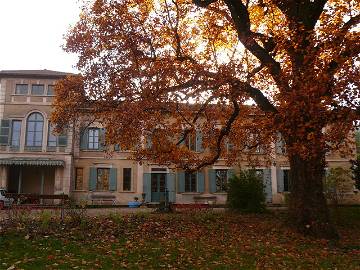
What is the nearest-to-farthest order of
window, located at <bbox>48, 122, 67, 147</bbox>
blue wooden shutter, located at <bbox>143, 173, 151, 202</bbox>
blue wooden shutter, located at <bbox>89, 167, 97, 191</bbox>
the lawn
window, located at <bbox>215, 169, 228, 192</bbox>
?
the lawn → window, located at <bbox>48, 122, 67, 147</bbox> → blue wooden shutter, located at <bbox>89, 167, 97, 191</bbox> → blue wooden shutter, located at <bbox>143, 173, 151, 202</bbox> → window, located at <bbox>215, 169, 228, 192</bbox>

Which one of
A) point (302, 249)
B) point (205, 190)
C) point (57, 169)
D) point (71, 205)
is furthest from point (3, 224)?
point (205, 190)

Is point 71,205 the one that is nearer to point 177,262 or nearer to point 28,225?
point 28,225

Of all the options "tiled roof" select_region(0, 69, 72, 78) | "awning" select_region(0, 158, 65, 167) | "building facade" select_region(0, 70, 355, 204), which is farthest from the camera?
"tiled roof" select_region(0, 69, 72, 78)

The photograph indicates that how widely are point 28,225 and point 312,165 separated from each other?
27.8ft

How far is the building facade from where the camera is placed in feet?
96.7

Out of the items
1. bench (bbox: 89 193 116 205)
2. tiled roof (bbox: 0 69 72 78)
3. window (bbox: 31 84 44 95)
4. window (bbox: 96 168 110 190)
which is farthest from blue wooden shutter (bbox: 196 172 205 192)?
window (bbox: 31 84 44 95)

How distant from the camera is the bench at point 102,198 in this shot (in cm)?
3040

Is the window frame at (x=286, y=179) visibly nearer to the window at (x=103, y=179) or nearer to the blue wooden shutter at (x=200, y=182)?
the blue wooden shutter at (x=200, y=182)

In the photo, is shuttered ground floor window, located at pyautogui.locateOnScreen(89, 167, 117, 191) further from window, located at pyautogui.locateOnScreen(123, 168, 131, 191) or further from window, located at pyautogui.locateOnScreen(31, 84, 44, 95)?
window, located at pyautogui.locateOnScreen(31, 84, 44, 95)

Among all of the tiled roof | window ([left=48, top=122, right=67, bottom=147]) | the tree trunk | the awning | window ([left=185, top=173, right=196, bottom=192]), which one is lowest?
the tree trunk

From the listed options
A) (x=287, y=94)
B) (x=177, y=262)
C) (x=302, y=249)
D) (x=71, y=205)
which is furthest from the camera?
(x=71, y=205)

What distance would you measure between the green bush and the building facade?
1076cm

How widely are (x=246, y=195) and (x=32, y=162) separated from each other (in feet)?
56.9

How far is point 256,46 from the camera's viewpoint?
13234 millimetres
